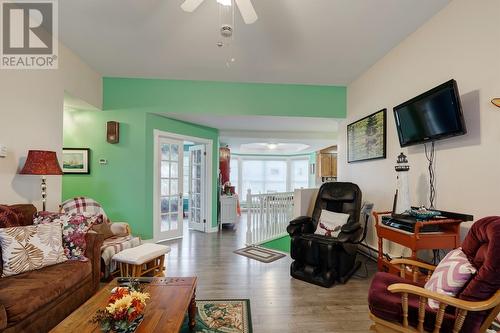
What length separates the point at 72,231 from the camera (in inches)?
94.9

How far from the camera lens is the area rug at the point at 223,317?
6.71 ft

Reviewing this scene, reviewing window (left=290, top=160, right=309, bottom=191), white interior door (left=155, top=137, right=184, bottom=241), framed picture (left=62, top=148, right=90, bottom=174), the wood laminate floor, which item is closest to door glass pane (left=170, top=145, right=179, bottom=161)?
white interior door (left=155, top=137, right=184, bottom=241)

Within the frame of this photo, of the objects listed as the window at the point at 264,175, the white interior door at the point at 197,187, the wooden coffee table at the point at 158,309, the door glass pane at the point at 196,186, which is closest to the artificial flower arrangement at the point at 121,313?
the wooden coffee table at the point at 158,309

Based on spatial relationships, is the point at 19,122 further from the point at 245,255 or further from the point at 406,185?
the point at 406,185

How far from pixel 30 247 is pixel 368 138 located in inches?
163

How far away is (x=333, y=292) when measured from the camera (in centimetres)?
271

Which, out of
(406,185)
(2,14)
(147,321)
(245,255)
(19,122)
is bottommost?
(245,255)

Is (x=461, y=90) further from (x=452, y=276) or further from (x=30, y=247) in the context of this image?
(x=30, y=247)

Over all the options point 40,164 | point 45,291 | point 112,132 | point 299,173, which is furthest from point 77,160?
point 299,173

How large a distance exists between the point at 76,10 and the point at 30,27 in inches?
26.9

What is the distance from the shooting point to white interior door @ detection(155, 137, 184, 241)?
466cm

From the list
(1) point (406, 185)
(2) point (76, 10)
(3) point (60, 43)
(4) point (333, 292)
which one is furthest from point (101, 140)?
(1) point (406, 185)

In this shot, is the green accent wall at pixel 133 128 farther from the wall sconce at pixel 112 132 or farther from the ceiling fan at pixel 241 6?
the ceiling fan at pixel 241 6

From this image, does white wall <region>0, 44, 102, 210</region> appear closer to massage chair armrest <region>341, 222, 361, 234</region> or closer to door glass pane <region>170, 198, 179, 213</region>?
door glass pane <region>170, 198, 179, 213</region>
